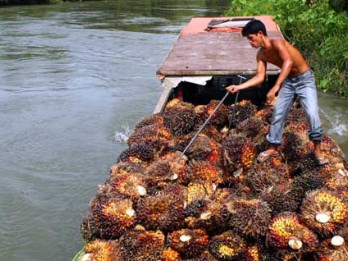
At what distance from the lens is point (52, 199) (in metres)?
6.82

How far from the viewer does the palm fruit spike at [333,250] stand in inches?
138

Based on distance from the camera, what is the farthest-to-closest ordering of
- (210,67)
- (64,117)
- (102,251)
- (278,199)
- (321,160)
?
(64,117), (210,67), (321,160), (278,199), (102,251)

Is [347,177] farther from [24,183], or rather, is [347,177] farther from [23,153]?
[23,153]

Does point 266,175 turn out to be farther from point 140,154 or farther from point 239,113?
point 239,113

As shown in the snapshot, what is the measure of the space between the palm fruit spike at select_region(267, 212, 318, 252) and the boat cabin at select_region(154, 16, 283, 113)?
8.91 ft

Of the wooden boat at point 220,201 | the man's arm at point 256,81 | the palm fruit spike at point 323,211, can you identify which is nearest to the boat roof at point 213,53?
the wooden boat at point 220,201

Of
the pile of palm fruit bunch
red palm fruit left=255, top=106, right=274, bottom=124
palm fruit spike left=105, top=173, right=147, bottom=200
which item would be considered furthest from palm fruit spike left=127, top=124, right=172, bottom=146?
red palm fruit left=255, top=106, right=274, bottom=124

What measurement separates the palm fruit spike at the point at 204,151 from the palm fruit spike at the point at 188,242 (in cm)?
114

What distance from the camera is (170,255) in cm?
375

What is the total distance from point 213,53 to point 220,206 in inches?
198

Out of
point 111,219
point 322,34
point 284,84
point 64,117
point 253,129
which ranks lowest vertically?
point 64,117

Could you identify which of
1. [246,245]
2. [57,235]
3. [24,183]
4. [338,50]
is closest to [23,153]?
[24,183]

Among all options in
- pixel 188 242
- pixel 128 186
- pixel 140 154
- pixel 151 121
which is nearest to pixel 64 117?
pixel 151 121

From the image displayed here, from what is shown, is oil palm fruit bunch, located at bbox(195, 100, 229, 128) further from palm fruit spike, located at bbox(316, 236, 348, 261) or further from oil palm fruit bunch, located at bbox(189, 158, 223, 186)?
palm fruit spike, located at bbox(316, 236, 348, 261)
